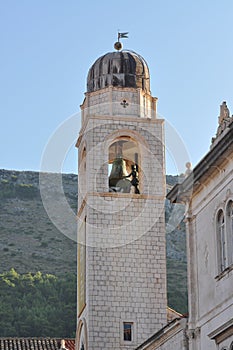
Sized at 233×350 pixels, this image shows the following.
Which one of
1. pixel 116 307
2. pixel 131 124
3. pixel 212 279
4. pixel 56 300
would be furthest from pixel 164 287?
pixel 56 300

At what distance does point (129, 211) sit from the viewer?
36.8 meters

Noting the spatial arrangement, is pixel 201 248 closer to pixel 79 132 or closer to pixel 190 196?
pixel 190 196

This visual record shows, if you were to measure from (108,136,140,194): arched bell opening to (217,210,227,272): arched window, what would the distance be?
13217 millimetres

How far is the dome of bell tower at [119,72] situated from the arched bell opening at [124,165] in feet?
7.42

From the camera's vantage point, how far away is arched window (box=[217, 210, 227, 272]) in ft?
78.1

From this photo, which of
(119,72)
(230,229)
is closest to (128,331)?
(119,72)

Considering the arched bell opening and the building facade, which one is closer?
the building facade

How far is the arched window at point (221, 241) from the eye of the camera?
2380cm

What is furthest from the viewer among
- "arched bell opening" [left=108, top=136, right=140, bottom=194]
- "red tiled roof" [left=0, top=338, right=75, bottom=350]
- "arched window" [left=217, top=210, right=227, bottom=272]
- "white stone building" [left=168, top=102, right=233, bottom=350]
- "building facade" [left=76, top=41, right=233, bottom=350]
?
"red tiled roof" [left=0, top=338, right=75, bottom=350]

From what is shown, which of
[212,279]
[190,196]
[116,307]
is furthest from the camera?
[116,307]

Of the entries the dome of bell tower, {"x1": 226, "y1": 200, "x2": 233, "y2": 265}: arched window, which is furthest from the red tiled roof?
{"x1": 226, "y1": 200, "x2": 233, "y2": 265}: arched window

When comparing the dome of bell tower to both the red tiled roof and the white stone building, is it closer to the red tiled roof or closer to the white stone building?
the white stone building

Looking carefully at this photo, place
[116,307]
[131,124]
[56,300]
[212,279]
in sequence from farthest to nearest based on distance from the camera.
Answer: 1. [56,300]
2. [131,124]
3. [116,307]
4. [212,279]

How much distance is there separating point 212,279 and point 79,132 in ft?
51.9
